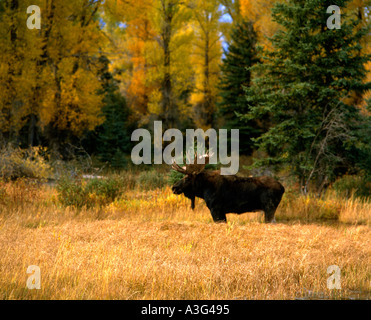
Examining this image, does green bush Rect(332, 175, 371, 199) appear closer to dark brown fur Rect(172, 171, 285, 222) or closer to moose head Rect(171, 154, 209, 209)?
dark brown fur Rect(172, 171, 285, 222)

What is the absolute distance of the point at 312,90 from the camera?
37.6 ft

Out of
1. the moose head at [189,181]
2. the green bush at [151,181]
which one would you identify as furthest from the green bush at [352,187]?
the moose head at [189,181]

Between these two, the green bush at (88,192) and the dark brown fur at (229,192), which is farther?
the green bush at (88,192)

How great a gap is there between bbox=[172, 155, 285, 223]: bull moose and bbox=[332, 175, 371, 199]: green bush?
4714 millimetres

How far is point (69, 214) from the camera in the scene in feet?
29.5

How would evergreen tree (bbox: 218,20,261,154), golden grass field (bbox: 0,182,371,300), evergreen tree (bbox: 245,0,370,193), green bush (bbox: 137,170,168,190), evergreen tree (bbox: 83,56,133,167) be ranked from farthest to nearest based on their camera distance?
evergreen tree (bbox: 218,20,261,154) → evergreen tree (bbox: 83,56,133,167) → green bush (bbox: 137,170,168,190) → evergreen tree (bbox: 245,0,370,193) → golden grass field (bbox: 0,182,371,300)

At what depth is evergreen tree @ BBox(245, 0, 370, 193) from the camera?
1180 centimetres

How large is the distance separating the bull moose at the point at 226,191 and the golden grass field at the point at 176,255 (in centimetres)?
45

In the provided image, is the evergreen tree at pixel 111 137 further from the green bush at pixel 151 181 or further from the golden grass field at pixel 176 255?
the golden grass field at pixel 176 255

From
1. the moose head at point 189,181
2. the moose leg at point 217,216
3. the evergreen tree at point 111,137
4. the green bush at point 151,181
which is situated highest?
the evergreen tree at point 111,137

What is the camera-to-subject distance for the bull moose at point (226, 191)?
8203mm

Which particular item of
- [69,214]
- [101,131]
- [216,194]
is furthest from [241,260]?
[101,131]

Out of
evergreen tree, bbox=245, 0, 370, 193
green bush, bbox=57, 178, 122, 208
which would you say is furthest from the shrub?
evergreen tree, bbox=245, 0, 370, 193

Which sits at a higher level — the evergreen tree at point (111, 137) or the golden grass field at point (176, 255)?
the evergreen tree at point (111, 137)
